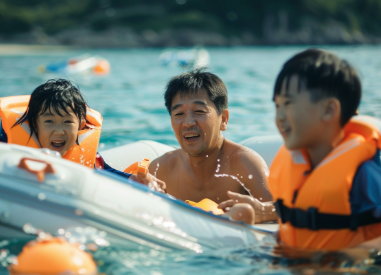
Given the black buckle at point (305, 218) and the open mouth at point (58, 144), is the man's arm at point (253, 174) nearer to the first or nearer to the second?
the black buckle at point (305, 218)

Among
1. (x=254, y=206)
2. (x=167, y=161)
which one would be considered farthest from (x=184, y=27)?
(x=254, y=206)

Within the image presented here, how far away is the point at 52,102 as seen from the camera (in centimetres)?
295

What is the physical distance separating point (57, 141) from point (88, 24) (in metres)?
42.2

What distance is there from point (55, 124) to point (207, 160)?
921mm

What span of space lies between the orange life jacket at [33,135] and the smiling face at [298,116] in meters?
1.49

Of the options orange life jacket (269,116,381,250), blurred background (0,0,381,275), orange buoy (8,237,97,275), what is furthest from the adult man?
blurred background (0,0,381,275)

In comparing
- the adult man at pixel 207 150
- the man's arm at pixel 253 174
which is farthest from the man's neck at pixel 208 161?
the man's arm at pixel 253 174

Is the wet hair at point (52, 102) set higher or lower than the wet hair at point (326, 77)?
higher

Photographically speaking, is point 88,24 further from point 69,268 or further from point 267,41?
point 69,268

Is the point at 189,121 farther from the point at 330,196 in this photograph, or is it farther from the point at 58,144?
the point at 330,196

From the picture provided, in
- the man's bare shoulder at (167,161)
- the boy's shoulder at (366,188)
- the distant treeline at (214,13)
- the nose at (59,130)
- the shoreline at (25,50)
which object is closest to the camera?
the boy's shoulder at (366,188)

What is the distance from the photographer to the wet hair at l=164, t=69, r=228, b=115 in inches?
119

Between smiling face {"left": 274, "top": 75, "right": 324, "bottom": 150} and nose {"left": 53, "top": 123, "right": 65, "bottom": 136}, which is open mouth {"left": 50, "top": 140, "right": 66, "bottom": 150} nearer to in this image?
nose {"left": 53, "top": 123, "right": 65, "bottom": 136}

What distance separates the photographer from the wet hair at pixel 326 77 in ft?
6.42
